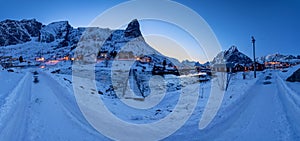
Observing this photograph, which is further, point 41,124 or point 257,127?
point 41,124

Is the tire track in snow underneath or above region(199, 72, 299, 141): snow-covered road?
above

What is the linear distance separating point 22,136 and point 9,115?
12.7 feet

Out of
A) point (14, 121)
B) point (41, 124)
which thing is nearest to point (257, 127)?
point (41, 124)

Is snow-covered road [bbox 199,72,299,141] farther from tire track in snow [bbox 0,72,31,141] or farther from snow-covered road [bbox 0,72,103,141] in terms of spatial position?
tire track in snow [bbox 0,72,31,141]

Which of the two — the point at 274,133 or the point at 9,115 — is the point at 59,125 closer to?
the point at 9,115

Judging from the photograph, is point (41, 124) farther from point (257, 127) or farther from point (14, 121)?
point (257, 127)

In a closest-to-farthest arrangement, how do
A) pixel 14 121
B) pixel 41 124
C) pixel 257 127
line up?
pixel 257 127, pixel 41 124, pixel 14 121

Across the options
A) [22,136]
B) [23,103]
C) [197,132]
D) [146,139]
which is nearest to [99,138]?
[146,139]

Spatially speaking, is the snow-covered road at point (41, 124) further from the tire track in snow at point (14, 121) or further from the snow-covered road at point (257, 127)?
the snow-covered road at point (257, 127)

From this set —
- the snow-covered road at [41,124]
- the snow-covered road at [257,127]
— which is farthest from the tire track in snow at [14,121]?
the snow-covered road at [257,127]

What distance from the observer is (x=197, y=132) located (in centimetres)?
958

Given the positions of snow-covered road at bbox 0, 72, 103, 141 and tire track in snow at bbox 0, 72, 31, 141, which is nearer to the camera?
tire track in snow at bbox 0, 72, 31, 141

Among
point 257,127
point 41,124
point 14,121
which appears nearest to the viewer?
point 257,127

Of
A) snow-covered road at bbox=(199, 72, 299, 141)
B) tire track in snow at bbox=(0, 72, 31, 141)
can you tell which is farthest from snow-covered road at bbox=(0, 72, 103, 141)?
snow-covered road at bbox=(199, 72, 299, 141)
